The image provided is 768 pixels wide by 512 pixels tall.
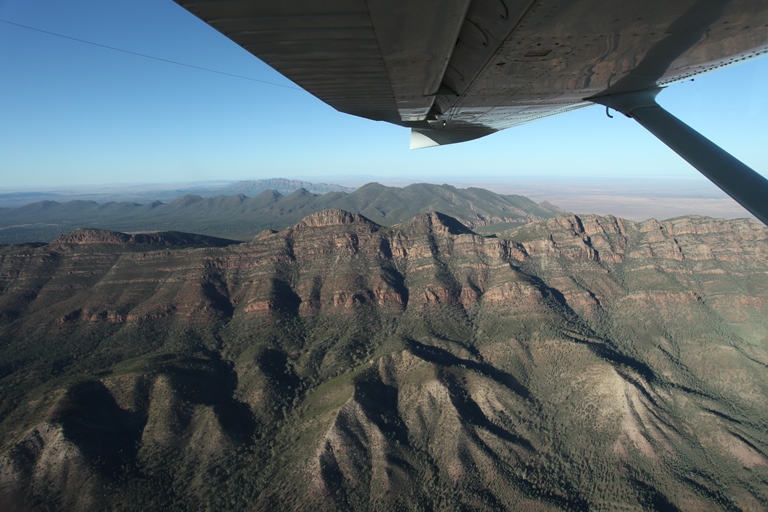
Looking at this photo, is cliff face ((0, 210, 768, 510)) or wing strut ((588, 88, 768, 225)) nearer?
wing strut ((588, 88, 768, 225))

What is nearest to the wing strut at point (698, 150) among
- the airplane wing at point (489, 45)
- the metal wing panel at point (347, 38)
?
the airplane wing at point (489, 45)

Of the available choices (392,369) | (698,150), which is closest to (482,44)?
(698,150)

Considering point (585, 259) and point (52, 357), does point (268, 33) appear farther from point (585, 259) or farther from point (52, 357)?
point (585, 259)

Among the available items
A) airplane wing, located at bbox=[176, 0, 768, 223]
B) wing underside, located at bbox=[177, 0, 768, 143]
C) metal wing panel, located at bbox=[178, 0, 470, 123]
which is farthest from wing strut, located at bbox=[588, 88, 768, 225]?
metal wing panel, located at bbox=[178, 0, 470, 123]

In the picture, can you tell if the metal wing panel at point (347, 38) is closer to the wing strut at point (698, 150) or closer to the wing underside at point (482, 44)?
the wing underside at point (482, 44)

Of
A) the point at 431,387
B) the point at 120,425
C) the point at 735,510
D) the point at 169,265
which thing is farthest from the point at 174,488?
the point at 735,510

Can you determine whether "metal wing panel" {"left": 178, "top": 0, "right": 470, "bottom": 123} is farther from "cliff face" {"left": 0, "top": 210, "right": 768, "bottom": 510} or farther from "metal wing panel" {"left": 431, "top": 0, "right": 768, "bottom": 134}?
"cliff face" {"left": 0, "top": 210, "right": 768, "bottom": 510}
